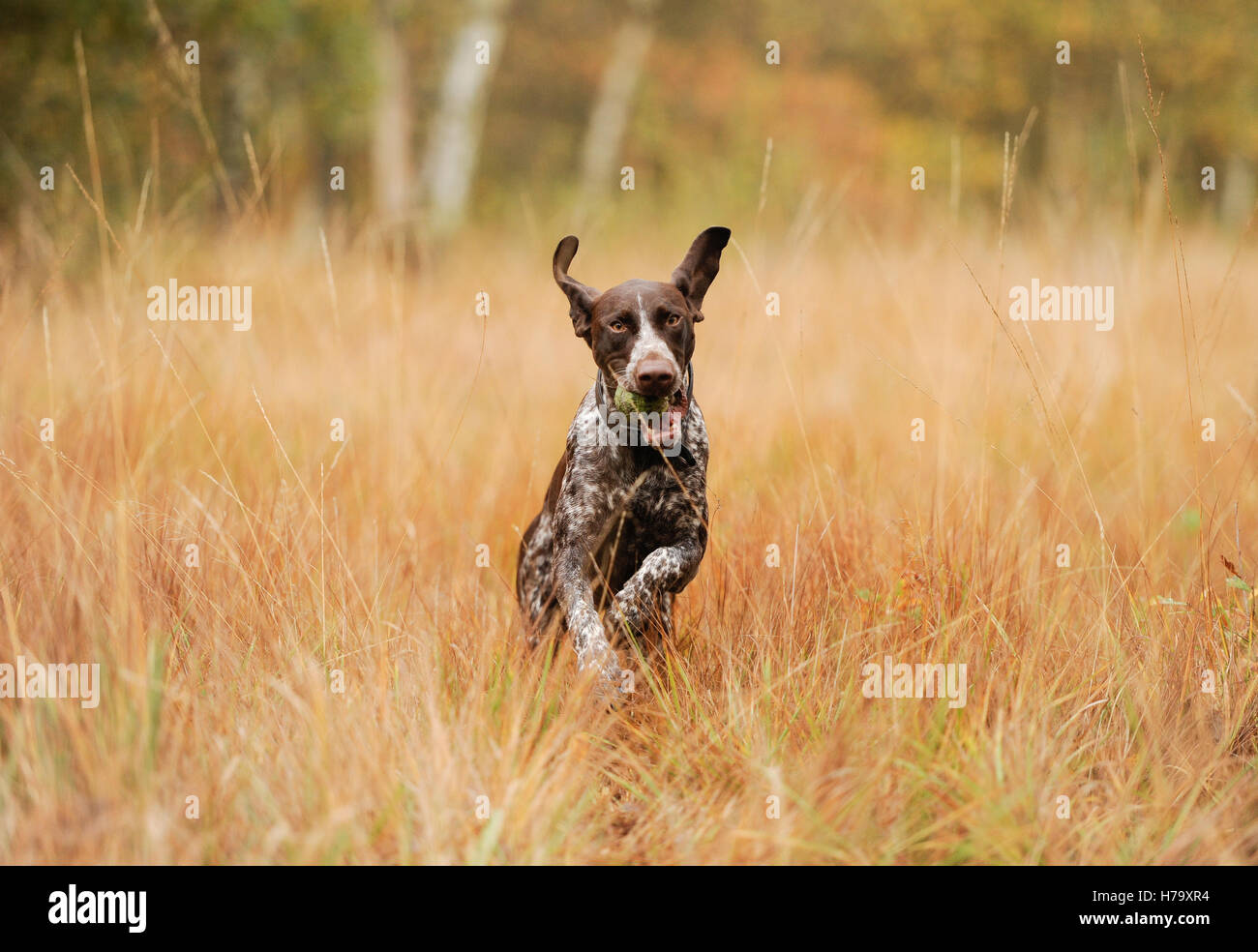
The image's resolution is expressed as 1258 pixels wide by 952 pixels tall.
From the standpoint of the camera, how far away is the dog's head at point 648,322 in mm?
3045

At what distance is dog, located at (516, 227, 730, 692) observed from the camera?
3.31m

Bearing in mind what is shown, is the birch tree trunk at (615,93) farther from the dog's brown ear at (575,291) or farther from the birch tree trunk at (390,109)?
the dog's brown ear at (575,291)

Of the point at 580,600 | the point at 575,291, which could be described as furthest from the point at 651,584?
the point at 575,291

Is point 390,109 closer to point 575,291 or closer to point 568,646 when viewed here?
point 575,291

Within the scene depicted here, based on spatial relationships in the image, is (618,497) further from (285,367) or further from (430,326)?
(430,326)

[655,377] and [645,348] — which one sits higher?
[645,348]

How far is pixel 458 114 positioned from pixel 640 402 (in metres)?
9.76

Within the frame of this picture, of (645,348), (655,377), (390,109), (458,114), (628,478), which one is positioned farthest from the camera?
(390,109)

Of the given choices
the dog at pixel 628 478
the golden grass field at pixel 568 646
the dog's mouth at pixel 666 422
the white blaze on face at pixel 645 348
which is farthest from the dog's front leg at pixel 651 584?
the white blaze on face at pixel 645 348

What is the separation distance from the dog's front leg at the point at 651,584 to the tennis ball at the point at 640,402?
48 centimetres

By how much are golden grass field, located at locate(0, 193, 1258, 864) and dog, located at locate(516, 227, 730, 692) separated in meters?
0.21

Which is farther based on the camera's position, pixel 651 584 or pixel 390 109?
pixel 390 109

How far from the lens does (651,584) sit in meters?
3.35
